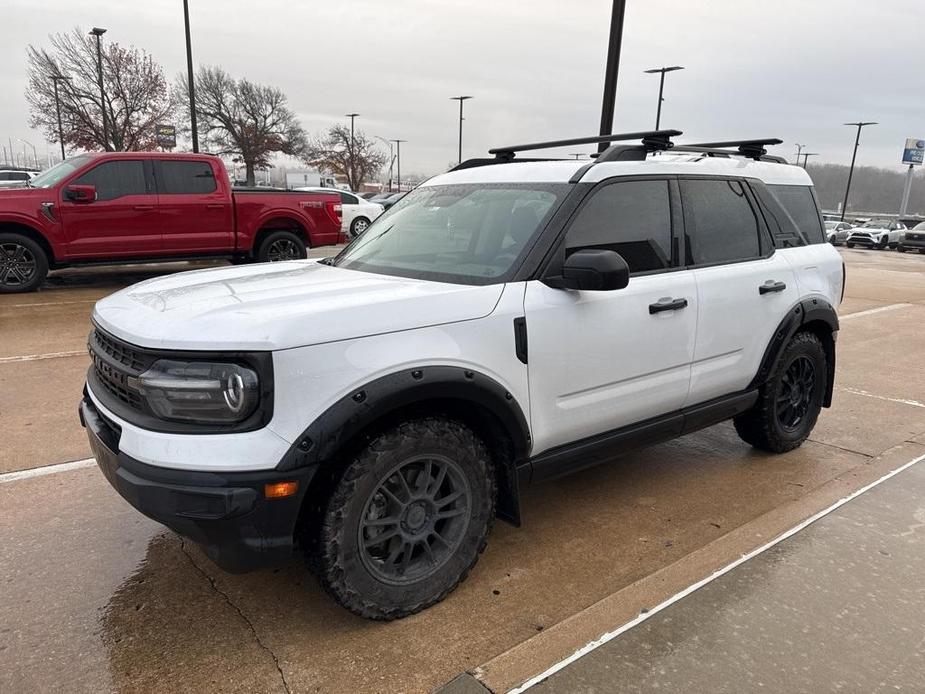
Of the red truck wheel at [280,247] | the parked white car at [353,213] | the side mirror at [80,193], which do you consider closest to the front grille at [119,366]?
the side mirror at [80,193]

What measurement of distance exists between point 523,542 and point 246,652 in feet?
4.53

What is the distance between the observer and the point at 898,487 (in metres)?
3.89

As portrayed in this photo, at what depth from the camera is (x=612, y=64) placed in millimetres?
9102

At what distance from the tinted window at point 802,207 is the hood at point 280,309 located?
255 cm

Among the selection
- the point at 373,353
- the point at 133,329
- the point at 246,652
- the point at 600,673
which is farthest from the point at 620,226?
the point at 246,652

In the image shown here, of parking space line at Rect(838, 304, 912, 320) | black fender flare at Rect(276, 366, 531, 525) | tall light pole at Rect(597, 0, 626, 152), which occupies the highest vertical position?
tall light pole at Rect(597, 0, 626, 152)

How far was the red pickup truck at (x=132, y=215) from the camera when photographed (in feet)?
30.5

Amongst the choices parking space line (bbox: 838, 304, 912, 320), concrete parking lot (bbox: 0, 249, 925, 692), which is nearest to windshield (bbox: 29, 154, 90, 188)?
concrete parking lot (bbox: 0, 249, 925, 692)

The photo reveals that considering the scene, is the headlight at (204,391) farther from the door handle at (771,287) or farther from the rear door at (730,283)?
the door handle at (771,287)

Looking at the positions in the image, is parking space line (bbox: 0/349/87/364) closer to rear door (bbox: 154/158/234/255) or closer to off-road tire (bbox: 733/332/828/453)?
rear door (bbox: 154/158/234/255)

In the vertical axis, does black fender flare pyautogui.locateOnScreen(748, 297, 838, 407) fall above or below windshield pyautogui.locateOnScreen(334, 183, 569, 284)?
below

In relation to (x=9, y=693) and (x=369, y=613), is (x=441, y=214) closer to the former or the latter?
(x=369, y=613)

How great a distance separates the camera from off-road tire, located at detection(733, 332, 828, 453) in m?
4.18

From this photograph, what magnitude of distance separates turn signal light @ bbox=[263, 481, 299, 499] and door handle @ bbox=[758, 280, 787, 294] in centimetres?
289
